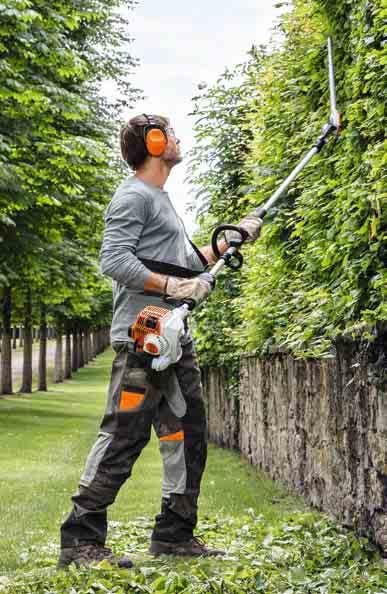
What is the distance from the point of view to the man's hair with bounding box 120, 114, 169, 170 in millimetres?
4945

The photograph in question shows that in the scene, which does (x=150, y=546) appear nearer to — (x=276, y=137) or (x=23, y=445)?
(x=276, y=137)

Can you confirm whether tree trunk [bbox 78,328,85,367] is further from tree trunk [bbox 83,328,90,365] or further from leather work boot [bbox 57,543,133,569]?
leather work boot [bbox 57,543,133,569]

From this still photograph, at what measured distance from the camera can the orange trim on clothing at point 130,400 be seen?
15.4ft

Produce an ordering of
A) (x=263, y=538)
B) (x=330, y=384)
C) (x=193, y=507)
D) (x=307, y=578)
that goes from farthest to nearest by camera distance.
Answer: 1. (x=330, y=384)
2. (x=263, y=538)
3. (x=193, y=507)
4. (x=307, y=578)

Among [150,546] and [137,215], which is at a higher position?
[137,215]

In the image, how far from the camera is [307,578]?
465 centimetres

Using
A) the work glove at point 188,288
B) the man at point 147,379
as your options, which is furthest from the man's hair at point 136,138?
the work glove at point 188,288

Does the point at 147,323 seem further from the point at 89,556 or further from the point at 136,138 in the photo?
the point at 89,556

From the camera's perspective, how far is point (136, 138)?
195 inches

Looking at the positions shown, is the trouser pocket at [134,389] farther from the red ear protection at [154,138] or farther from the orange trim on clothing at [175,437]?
the red ear protection at [154,138]

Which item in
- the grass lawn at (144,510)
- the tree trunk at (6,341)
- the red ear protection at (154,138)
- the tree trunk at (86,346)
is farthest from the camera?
the tree trunk at (86,346)

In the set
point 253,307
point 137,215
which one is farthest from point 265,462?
point 137,215

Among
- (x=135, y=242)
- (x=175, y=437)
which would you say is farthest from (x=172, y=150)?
(x=175, y=437)

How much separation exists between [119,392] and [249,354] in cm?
602
